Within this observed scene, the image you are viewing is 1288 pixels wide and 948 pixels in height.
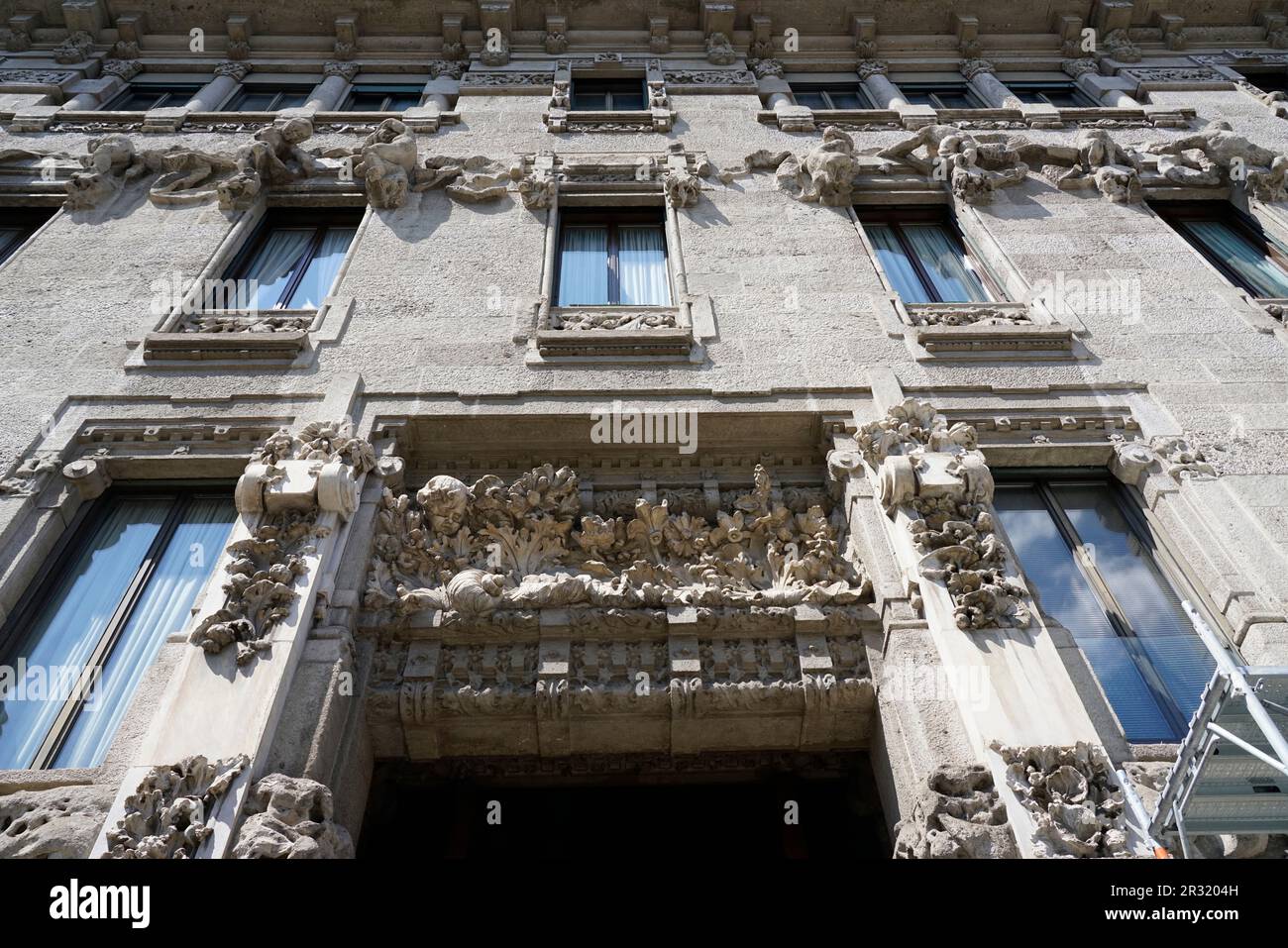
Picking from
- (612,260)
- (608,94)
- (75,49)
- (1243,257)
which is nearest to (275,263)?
(612,260)

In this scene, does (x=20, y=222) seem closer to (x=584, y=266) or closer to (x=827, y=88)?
(x=584, y=266)

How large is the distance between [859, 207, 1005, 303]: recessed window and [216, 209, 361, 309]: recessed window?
6.95 meters

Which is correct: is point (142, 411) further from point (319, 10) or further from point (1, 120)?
point (319, 10)

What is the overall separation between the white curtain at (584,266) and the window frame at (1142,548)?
516 cm

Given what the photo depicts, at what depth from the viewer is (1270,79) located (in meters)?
17.3

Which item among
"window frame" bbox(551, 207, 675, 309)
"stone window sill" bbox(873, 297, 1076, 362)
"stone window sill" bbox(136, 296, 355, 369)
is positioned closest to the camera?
"stone window sill" bbox(136, 296, 355, 369)

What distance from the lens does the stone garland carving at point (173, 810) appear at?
513 centimetres

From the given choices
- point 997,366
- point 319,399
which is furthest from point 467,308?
point 997,366

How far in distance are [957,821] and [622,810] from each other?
2.92 meters

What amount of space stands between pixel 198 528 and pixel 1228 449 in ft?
31.6

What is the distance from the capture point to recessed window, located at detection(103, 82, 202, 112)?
1620 centimetres

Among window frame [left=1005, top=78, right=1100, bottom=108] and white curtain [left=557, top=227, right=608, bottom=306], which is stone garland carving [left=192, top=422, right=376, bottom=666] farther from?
window frame [left=1005, top=78, right=1100, bottom=108]

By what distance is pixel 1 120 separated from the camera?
1427 centimetres

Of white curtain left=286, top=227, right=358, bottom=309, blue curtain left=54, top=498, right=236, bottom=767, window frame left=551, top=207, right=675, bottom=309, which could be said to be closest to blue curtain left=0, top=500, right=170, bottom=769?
blue curtain left=54, top=498, right=236, bottom=767
